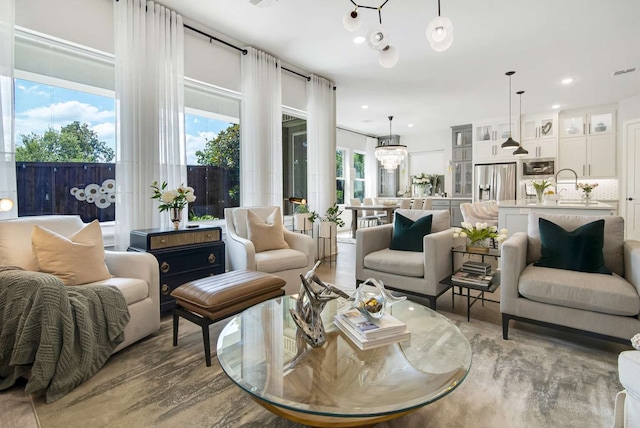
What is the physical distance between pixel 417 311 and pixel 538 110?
23.7 feet

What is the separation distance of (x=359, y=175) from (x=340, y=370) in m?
8.59

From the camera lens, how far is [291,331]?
→ 1683mm

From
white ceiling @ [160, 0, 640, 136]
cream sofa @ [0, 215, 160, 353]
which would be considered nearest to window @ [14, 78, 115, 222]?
cream sofa @ [0, 215, 160, 353]

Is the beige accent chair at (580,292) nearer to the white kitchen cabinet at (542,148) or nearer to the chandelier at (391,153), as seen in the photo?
the chandelier at (391,153)

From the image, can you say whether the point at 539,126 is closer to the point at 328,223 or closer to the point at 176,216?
the point at 328,223

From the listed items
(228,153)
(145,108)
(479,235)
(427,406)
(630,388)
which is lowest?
(427,406)

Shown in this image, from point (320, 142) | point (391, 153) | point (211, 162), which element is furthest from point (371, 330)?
point (391, 153)

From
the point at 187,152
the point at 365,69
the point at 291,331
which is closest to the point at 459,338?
the point at 291,331

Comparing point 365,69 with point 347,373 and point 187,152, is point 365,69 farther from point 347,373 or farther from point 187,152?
point 347,373

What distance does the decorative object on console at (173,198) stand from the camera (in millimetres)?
3019

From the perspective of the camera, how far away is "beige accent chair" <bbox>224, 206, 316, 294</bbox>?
3098 mm

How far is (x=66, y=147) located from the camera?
2896 millimetres

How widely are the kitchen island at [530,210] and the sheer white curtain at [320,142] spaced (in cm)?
264

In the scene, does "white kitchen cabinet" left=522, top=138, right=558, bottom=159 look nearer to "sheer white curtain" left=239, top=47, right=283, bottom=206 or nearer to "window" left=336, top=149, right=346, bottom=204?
"window" left=336, top=149, right=346, bottom=204
